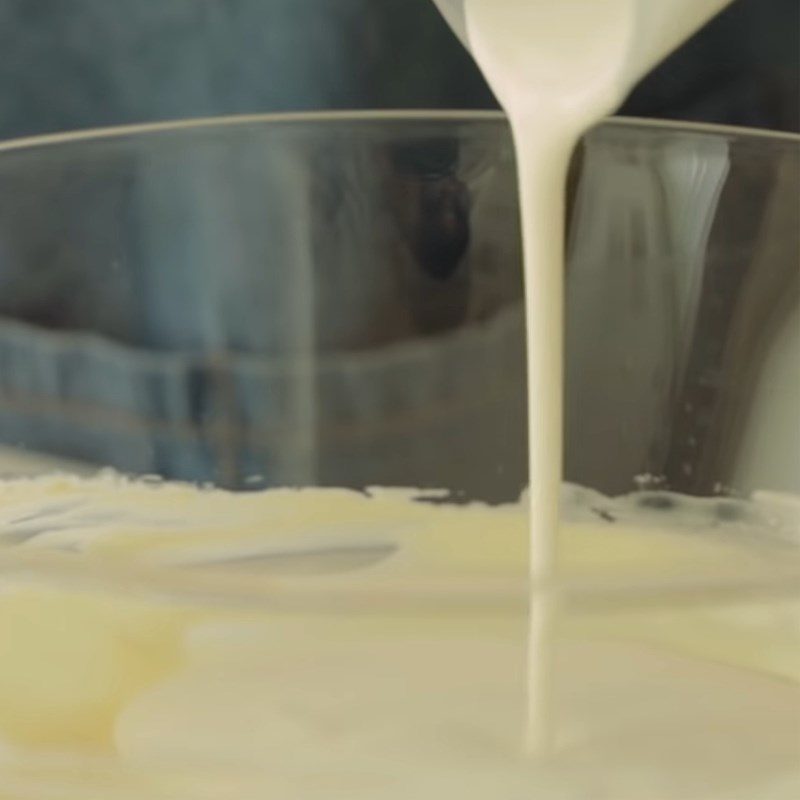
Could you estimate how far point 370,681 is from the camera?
14.9 inches

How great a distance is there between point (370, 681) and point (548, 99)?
156mm

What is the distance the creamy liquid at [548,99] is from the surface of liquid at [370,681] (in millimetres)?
17

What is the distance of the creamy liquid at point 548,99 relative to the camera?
16.2 inches

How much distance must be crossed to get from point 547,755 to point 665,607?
0.21 feet

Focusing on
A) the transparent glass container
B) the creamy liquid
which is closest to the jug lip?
the transparent glass container

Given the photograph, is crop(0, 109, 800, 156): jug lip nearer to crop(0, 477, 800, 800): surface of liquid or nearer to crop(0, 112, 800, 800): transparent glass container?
crop(0, 112, 800, 800): transparent glass container

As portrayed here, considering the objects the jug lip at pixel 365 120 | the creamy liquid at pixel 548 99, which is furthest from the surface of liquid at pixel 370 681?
the jug lip at pixel 365 120

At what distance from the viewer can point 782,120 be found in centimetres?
67

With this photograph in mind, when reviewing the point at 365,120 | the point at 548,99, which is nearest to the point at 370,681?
the point at 548,99

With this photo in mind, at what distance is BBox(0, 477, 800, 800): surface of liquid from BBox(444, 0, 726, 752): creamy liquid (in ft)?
0.05

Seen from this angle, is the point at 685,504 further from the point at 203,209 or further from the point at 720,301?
the point at 203,209

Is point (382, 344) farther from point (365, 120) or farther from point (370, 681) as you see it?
point (370, 681)

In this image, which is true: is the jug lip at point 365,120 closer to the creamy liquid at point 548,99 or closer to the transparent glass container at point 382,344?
the transparent glass container at point 382,344

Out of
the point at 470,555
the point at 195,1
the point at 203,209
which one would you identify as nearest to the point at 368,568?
the point at 470,555
